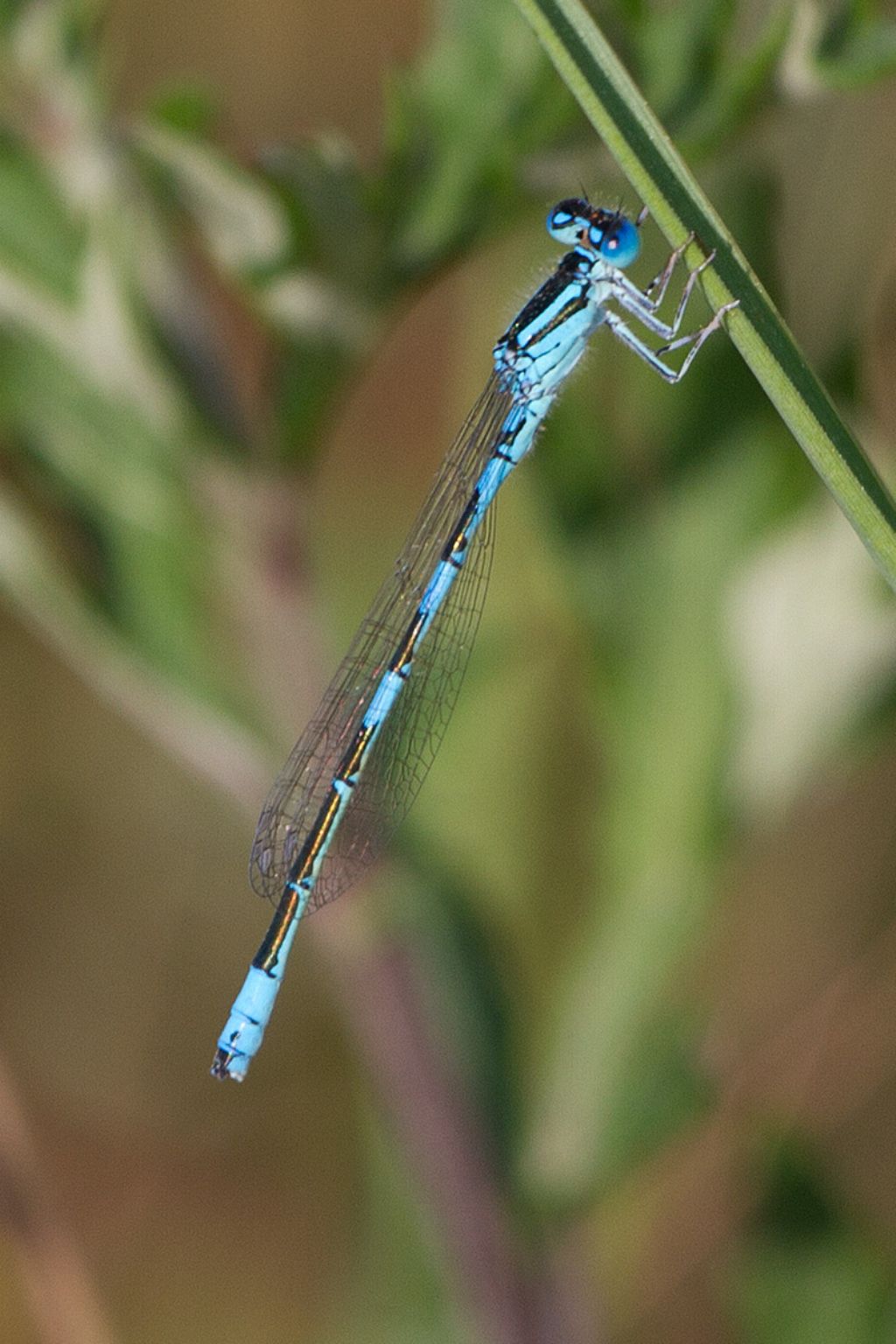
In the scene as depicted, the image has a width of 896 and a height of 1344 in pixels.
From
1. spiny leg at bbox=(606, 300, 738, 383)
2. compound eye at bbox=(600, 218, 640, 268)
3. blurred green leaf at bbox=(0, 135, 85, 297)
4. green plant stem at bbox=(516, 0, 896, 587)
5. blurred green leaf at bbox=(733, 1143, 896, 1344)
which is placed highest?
compound eye at bbox=(600, 218, 640, 268)

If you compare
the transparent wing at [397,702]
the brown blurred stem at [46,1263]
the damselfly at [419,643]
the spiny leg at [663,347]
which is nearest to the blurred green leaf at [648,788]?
the spiny leg at [663,347]

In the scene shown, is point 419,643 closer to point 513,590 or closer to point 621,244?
point 513,590

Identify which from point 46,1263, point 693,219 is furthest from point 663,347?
point 46,1263

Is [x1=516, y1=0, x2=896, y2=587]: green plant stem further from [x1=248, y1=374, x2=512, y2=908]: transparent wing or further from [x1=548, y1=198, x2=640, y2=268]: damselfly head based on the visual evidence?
[x1=248, y1=374, x2=512, y2=908]: transparent wing

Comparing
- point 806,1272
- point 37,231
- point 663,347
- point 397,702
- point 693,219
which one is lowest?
point 806,1272

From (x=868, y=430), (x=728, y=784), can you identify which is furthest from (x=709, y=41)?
(x=728, y=784)

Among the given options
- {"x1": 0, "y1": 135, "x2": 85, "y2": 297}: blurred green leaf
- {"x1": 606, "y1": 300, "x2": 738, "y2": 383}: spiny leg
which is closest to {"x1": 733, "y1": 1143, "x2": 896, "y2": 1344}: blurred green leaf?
{"x1": 606, "y1": 300, "x2": 738, "y2": 383}: spiny leg

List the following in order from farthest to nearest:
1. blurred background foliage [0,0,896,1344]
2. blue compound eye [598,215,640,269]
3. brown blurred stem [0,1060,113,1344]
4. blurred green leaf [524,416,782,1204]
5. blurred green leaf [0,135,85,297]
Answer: brown blurred stem [0,1060,113,1344], blue compound eye [598,215,640,269], blurred green leaf [524,416,782,1204], blurred green leaf [0,135,85,297], blurred background foliage [0,0,896,1344]

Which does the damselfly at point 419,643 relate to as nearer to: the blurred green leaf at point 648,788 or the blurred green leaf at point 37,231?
the blurred green leaf at point 648,788
